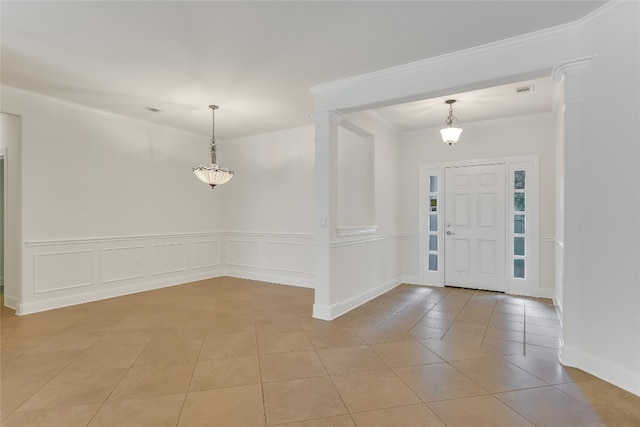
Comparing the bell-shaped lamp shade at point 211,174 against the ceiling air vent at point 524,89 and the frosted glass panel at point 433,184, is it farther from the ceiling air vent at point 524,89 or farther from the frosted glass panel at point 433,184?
the ceiling air vent at point 524,89

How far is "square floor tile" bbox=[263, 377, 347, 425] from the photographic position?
2.07 metres

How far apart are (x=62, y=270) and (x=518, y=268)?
258 inches

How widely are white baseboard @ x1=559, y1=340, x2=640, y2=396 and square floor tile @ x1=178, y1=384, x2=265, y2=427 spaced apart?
244cm

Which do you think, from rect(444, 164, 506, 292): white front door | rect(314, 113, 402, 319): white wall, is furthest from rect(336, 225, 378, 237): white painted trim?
rect(444, 164, 506, 292): white front door

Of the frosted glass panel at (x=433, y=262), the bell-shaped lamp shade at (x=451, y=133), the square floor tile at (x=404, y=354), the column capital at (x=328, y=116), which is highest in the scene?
the column capital at (x=328, y=116)

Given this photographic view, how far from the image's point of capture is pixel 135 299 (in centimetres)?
488

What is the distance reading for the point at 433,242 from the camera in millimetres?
5918

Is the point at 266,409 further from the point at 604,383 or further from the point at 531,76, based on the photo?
the point at 531,76

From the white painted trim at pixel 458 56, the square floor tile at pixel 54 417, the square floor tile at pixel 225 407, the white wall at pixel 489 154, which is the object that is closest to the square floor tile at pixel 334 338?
the square floor tile at pixel 225 407

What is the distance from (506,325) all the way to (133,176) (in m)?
5.59

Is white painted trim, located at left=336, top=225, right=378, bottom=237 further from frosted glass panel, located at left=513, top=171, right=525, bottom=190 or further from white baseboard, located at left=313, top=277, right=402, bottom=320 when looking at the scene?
frosted glass panel, located at left=513, top=171, right=525, bottom=190

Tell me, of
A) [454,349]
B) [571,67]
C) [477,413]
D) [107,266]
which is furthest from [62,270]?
[571,67]

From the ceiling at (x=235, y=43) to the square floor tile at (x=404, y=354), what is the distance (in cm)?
273

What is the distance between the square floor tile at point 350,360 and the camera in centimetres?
270
